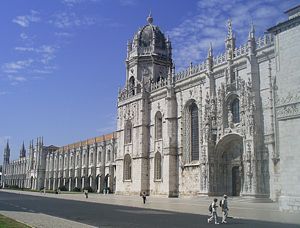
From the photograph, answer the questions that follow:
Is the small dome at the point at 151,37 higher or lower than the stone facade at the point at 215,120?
higher

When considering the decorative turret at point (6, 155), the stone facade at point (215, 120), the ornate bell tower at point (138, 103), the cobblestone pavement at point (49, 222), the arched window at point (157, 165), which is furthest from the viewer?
the decorative turret at point (6, 155)

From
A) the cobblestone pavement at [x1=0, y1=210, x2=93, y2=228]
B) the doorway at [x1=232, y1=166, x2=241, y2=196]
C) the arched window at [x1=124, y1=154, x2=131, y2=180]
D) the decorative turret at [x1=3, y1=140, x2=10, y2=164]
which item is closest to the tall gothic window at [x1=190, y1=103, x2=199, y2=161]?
the doorway at [x1=232, y1=166, x2=241, y2=196]

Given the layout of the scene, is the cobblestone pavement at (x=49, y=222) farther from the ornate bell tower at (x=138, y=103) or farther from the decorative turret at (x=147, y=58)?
the decorative turret at (x=147, y=58)

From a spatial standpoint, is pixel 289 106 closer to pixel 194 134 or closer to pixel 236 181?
pixel 236 181

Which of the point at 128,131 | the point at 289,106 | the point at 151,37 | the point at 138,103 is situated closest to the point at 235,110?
the point at 289,106

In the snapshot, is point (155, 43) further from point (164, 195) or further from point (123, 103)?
point (164, 195)

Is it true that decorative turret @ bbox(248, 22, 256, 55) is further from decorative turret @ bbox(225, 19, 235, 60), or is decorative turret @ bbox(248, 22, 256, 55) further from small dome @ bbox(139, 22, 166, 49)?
small dome @ bbox(139, 22, 166, 49)

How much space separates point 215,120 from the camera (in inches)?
1634

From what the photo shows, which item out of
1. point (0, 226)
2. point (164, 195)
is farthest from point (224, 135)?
point (0, 226)

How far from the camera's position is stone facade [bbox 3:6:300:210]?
2537 centimetres

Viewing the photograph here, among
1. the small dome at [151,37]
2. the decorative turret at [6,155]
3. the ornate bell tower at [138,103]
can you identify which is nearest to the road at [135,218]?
the ornate bell tower at [138,103]

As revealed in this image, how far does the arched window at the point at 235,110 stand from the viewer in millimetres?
39528

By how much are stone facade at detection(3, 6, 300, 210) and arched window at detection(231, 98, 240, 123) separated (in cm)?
10

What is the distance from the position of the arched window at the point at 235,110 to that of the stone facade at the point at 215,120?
0.10 meters
